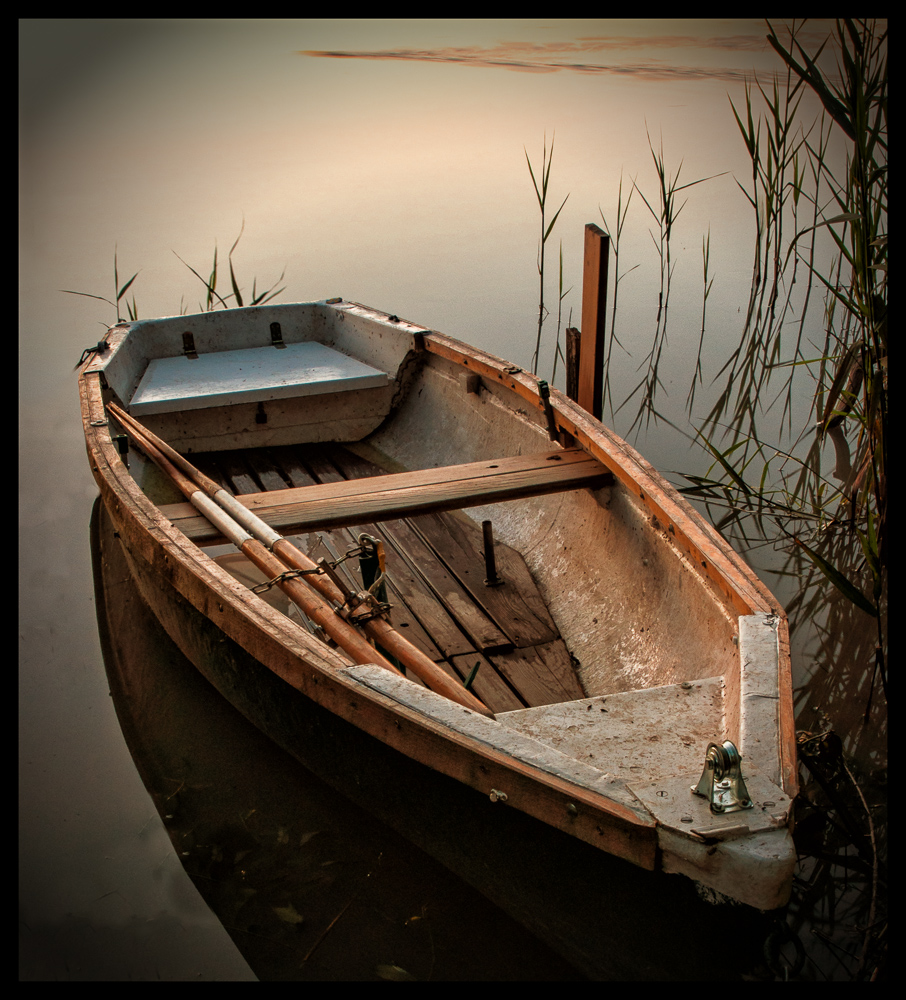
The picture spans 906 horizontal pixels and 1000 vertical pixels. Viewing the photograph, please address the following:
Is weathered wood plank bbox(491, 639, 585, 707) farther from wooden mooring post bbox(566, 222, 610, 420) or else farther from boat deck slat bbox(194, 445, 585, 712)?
wooden mooring post bbox(566, 222, 610, 420)

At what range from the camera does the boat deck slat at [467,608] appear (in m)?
2.92

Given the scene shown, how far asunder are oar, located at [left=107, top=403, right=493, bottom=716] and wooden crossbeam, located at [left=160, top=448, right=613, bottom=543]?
2.9 inches

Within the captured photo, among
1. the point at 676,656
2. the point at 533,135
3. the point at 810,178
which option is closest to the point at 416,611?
the point at 676,656

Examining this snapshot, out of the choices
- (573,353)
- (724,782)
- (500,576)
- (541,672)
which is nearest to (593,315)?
(573,353)

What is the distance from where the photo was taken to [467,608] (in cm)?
330

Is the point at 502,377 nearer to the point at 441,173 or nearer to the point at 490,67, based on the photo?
the point at 441,173

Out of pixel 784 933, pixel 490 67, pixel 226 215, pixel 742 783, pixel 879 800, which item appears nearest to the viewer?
pixel 742 783

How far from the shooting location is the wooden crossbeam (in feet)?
9.93

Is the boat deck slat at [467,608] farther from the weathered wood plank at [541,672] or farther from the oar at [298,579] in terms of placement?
the oar at [298,579]

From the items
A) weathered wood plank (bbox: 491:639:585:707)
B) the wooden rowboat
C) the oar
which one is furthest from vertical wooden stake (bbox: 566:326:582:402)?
the oar

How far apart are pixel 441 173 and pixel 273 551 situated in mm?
11902

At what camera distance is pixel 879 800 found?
2.68 m

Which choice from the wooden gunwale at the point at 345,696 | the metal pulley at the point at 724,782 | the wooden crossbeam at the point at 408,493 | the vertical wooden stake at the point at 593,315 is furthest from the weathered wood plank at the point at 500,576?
the metal pulley at the point at 724,782

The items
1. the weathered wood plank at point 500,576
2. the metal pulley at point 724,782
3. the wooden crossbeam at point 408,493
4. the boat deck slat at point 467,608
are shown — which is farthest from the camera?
the weathered wood plank at point 500,576
